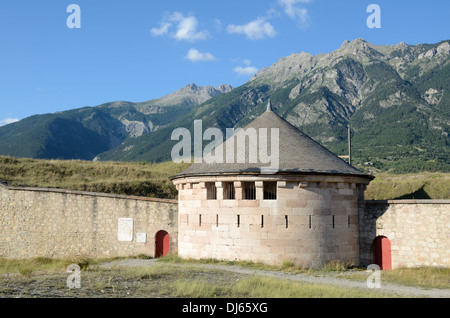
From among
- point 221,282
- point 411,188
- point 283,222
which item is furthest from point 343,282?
point 411,188

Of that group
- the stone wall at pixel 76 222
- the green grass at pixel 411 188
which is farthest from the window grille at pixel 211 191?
the green grass at pixel 411 188

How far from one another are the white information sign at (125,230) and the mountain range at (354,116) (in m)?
49.3

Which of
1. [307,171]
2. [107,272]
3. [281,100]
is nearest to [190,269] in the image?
[107,272]

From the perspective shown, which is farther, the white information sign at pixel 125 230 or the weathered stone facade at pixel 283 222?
the white information sign at pixel 125 230

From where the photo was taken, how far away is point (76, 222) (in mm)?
22359

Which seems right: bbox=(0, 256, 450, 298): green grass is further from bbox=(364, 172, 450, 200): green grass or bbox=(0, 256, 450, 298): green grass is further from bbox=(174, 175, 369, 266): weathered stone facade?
bbox=(364, 172, 450, 200): green grass

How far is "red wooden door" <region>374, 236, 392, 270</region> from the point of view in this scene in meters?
17.2

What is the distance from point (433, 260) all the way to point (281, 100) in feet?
458

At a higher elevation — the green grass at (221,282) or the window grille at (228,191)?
the window grille at (228,191)

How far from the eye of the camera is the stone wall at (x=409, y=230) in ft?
52.2

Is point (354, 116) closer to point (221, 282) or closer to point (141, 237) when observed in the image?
point (141, 237)

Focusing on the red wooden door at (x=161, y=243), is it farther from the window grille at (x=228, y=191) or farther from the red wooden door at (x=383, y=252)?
the red wooden door at (x=383, y=252)

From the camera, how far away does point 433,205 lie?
16172 mm
